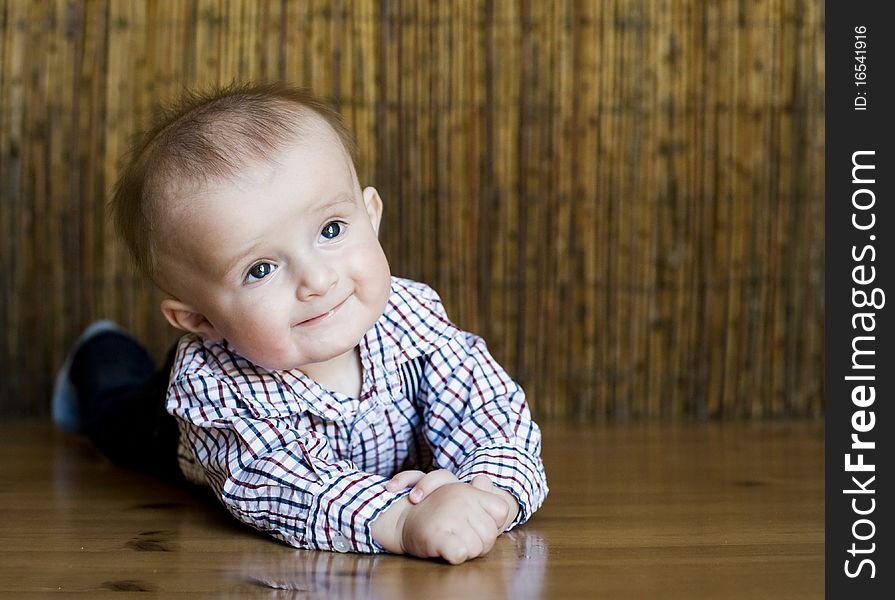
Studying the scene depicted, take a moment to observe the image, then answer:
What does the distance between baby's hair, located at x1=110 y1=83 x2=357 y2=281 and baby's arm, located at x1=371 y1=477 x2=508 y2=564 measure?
38cm

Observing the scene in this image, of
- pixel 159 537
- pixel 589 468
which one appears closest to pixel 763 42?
pixel 589 468

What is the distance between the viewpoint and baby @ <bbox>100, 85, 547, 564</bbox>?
1.09m

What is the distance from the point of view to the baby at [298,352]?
1.09m

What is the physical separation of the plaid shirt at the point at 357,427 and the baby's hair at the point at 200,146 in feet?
0.54

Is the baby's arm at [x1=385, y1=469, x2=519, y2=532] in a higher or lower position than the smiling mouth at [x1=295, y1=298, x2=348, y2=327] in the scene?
lower

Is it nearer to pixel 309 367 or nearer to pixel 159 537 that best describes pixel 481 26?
pixel 309 367

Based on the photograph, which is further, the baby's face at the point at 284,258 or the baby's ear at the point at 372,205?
the baby's ear at the point at 372,205

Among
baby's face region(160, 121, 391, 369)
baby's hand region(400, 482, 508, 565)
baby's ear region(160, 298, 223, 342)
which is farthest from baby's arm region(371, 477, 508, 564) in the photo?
baby's ear region(160, 298, 223, 342)

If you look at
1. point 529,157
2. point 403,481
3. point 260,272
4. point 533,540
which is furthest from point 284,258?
point 529,157

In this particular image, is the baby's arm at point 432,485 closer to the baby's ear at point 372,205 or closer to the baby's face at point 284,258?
the baby's face at point 284,258

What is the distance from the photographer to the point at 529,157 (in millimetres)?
1895

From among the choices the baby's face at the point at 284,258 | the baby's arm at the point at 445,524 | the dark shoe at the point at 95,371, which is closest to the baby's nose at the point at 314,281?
the baby's face at the point at 284,258

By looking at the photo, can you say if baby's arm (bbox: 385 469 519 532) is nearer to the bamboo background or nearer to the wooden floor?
the wooden floor

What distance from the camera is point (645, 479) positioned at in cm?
147
